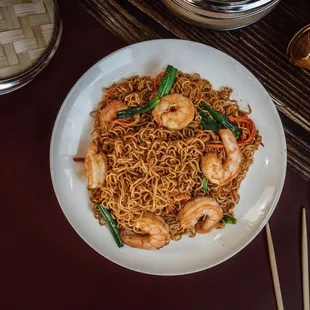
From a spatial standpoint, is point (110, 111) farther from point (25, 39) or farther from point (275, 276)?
point (275, 276)

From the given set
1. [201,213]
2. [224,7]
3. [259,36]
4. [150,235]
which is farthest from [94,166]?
[259,36]

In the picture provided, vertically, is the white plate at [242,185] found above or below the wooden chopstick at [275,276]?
above

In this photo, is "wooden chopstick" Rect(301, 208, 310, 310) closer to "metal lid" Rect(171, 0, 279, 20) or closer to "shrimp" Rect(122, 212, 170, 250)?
"shrimp" Rect(122, 212, 170, 250)

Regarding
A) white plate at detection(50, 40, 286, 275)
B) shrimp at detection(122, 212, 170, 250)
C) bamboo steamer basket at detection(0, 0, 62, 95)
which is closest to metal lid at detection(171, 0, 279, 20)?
white plate at detection(50, 40, 286, 275)

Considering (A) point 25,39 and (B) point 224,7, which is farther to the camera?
(A) point 25,39

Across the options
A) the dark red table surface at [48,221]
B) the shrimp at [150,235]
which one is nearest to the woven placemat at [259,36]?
the dark red table surface at [48,221]

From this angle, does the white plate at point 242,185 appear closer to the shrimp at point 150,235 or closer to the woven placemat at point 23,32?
the shrimp at point 150,235
